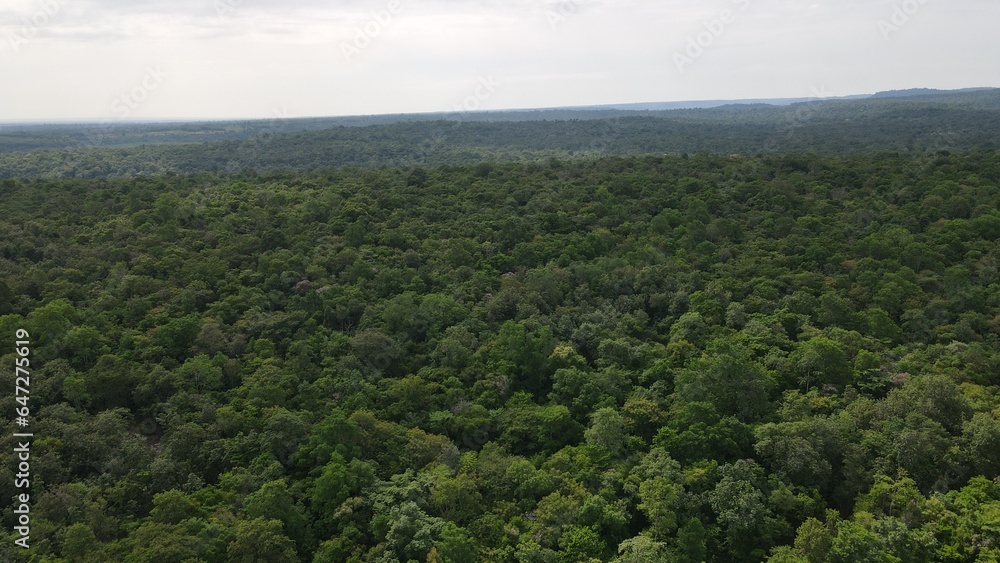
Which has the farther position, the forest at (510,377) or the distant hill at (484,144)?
the distant hill at (484,144)

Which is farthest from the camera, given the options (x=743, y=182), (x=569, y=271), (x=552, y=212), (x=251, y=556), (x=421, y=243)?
(x=743, y=182)

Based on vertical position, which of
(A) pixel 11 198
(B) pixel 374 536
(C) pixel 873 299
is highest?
(A) pixel 11 198

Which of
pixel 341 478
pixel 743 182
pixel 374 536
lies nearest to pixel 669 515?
pixel 374 536

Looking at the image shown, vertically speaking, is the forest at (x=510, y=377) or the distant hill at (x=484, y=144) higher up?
the distant hill at (x=484, y=144)

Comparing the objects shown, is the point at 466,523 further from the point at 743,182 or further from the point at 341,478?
the point at 743,182

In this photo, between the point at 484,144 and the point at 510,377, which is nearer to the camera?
the point at 510,377

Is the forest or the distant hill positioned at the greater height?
the distant hill

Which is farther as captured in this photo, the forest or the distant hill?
the distant hill

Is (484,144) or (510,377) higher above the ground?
(484,144)
